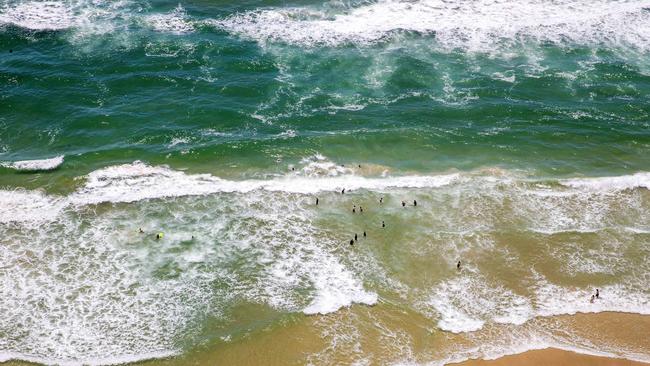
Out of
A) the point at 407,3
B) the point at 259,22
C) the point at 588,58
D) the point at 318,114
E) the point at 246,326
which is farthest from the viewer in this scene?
the point at 407,3

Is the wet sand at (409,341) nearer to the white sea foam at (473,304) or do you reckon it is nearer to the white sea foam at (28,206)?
the white sea foam at (473,304)

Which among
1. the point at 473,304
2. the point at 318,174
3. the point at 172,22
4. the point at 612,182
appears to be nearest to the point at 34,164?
the point at 318,174

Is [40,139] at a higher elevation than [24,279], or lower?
higher

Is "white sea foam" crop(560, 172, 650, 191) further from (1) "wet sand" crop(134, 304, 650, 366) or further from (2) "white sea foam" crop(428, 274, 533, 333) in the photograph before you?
(2) "white sea foam" crop(428, 274, 533, 333)

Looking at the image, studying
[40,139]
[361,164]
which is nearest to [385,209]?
[361,164]

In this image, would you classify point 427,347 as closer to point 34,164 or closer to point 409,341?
point 409,341

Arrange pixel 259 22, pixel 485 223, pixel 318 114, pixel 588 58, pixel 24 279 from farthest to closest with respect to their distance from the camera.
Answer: pixel 259 22 → pixel 588 58 → pixel 318 114 → pixel 485 223 → pixel 24 279

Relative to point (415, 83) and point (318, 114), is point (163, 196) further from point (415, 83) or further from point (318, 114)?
point (415, 83)
